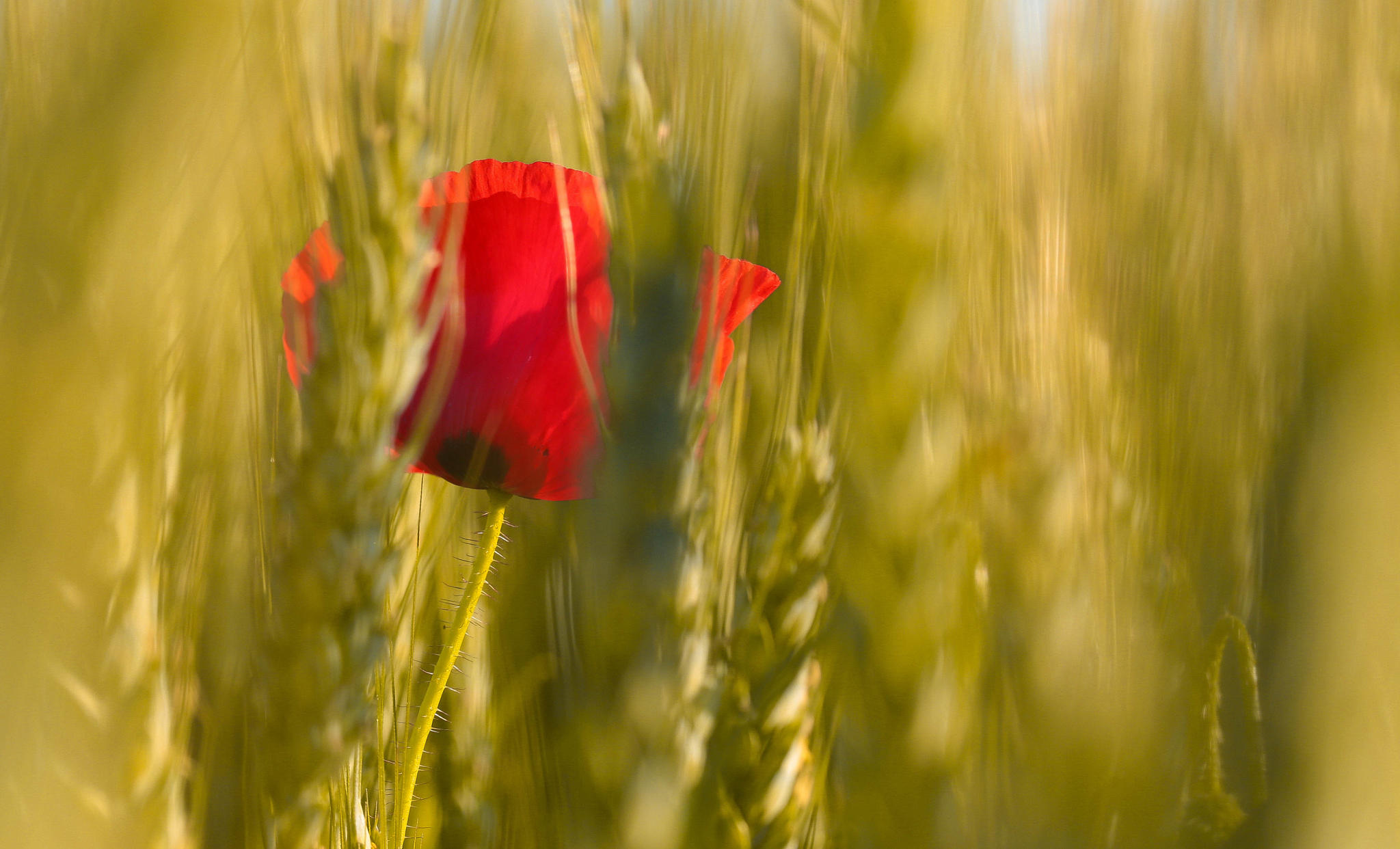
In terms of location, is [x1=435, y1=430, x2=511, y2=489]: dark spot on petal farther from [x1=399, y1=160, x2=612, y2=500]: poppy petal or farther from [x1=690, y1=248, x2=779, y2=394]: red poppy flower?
[x1=690, y1=248, x2=779, y2=394]: red poppy flower

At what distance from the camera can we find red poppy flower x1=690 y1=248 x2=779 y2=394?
1.70 ft

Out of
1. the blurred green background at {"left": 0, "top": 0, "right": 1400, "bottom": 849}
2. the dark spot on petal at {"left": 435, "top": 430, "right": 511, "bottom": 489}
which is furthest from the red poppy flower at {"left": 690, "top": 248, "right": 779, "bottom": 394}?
the dark spot on petal at {"left": 435, "top": 430, "right": 511, "bottom": 489}

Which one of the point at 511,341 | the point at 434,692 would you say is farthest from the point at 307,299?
the point at 434,692

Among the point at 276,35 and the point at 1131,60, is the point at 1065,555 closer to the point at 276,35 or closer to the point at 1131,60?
the point at 1131,60

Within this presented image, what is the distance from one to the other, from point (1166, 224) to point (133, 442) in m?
0.64

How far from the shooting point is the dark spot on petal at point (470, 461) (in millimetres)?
652

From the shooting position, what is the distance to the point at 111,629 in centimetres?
42

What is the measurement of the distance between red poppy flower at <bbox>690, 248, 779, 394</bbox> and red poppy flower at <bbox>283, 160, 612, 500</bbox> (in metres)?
0.08

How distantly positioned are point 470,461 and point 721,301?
0.20 meters

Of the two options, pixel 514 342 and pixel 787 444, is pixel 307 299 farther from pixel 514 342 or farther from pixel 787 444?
pixel 787 444

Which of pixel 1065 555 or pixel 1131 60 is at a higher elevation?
pixel 1131 60

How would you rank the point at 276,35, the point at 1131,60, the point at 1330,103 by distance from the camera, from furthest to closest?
the point at 1131,60, the point at 1330,103, the point at 276,35

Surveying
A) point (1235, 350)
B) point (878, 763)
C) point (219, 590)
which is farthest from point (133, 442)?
point (1235, 350)

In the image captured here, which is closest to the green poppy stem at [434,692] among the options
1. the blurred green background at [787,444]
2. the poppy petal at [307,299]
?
the blurred green background at [787,444]
